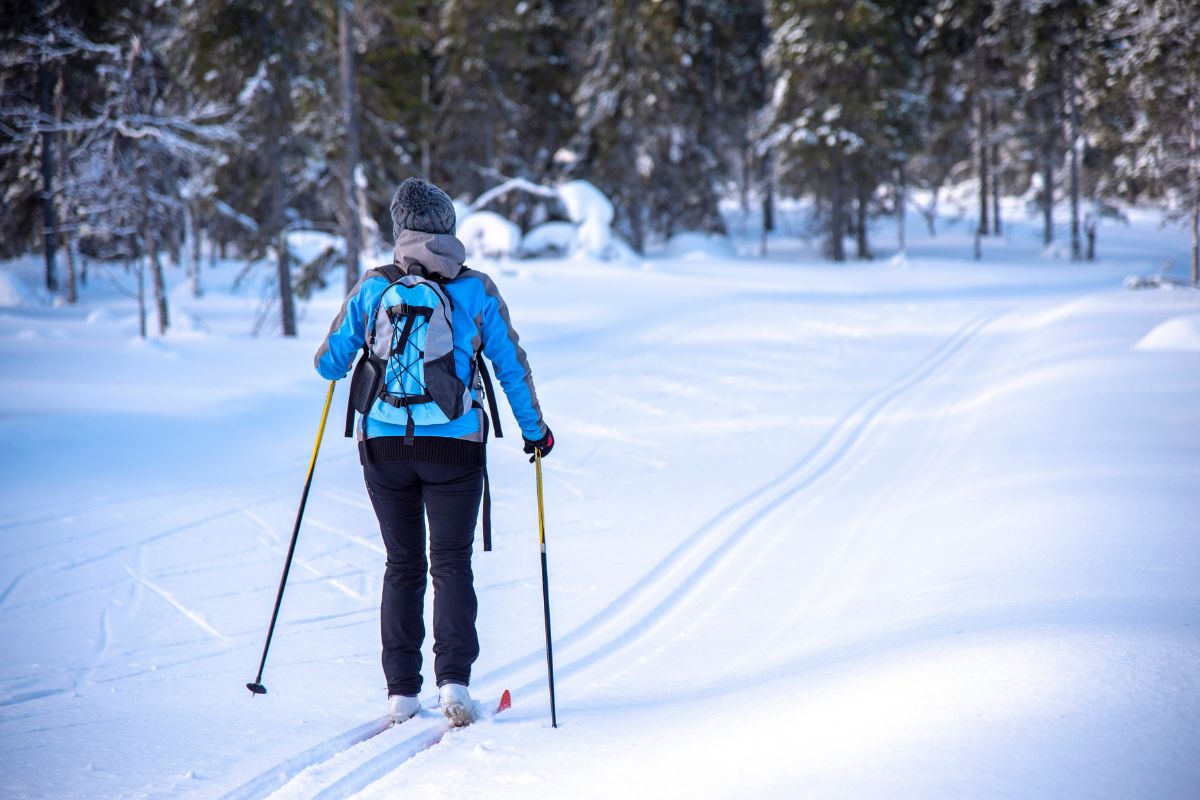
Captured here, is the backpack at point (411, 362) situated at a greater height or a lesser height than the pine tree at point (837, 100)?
lesser

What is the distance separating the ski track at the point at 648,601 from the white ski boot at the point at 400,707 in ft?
0.45

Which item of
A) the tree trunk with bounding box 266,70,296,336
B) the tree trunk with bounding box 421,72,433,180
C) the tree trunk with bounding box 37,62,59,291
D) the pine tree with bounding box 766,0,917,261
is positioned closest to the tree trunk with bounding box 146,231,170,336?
the tree trunk with bounding box 266,70,296,336

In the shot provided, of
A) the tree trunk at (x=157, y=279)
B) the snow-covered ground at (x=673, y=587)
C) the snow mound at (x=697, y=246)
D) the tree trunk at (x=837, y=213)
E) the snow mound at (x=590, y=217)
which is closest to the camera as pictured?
the snow-covered ground at (x=673, y=587)

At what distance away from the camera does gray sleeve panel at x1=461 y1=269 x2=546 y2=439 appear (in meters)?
3.34

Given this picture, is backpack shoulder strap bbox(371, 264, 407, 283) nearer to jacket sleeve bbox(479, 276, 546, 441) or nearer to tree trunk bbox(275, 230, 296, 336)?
jacket sleeve bbox(479, 276, 546, 441)

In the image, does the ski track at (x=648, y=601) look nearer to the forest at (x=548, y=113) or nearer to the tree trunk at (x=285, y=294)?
the tree trunk at (x=285, y=294)

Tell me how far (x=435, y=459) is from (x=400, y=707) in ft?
3.31

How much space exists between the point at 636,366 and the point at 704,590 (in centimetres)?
862

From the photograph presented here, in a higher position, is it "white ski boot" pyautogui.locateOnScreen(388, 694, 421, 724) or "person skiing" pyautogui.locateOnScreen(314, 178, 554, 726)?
"person skiing" pyautogui.locateOnScreen(314, 178, 554, 726)

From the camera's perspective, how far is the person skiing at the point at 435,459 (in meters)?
3.26

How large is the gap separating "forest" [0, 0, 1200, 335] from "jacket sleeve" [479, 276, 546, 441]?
13.7 m

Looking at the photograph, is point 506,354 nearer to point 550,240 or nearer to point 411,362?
point 411,362

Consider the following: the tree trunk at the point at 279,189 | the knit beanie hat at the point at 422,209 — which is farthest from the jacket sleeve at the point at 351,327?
the tree trunk at the point at 279,189

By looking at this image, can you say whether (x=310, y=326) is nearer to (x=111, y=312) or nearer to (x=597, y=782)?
(x=111, y=312)
